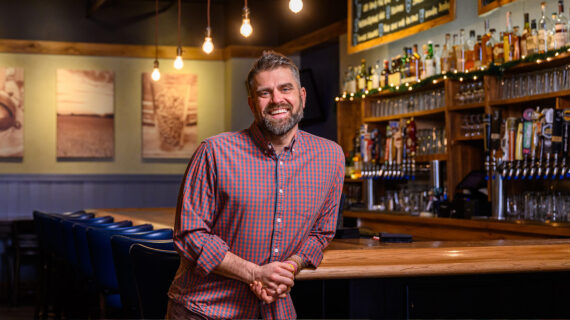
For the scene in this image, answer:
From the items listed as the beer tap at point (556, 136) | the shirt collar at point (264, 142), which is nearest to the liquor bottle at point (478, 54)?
the beer tap at point (556, 136)

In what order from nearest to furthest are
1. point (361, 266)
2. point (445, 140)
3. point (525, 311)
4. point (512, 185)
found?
point (361, 266) < point (525, 311) < point (512, 185) < point (445, 140)

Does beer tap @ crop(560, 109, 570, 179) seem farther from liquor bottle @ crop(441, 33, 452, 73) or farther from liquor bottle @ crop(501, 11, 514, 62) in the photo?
liquor bottle @ crop(441, 33, 452, 73)

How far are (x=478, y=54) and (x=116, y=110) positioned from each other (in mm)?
4910

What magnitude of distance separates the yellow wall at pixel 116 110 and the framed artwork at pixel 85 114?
76mm

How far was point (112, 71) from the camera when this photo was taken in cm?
894

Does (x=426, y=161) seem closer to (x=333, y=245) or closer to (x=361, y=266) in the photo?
(x=333, y=245)

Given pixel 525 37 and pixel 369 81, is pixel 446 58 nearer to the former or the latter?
pixel 525 37

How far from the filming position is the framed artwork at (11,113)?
850cm

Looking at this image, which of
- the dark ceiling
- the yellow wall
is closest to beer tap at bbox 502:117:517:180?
the dark ceiling

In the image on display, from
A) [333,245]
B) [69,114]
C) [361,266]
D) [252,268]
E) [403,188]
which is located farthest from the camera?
[69,114]

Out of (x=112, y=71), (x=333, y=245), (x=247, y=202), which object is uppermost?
(x=112, y=71)

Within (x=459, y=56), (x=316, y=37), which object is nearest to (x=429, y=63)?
(x=459, y=56)

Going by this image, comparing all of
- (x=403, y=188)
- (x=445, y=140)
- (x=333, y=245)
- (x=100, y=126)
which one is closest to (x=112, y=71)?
(x=100, y=126)

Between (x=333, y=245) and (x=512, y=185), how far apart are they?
2.65 metres
